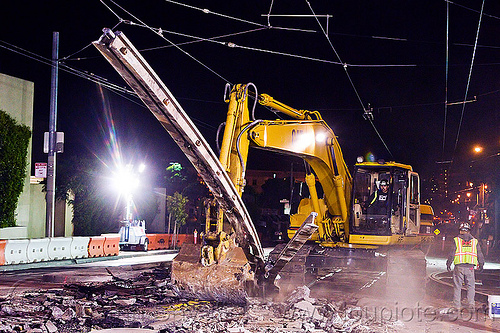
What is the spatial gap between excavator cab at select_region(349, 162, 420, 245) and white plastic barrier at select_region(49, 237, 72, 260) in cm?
1185

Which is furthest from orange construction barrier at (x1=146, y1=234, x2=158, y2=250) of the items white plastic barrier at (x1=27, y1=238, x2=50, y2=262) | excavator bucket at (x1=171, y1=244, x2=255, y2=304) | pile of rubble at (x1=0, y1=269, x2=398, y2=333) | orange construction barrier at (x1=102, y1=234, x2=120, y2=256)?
excavator bucket at (x1=171, y1=244, x2=255, y2=304)

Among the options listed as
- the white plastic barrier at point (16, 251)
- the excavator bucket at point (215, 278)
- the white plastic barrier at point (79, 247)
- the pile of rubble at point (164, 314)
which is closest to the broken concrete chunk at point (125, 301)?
the pile of rubble at point (164, 314)

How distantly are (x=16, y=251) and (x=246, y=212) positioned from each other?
1245cm

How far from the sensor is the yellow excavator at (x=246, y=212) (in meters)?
8.69

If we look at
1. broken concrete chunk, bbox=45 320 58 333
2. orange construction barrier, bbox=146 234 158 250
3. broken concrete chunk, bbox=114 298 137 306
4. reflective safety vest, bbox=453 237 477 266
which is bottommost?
orange construction barrier, bbox=146 234 158 250

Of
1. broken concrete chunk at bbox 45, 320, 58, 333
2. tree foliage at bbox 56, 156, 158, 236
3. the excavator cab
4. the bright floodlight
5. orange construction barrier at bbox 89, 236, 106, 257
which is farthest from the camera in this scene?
the bright floodlight

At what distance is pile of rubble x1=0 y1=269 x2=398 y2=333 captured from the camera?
833 centimetres

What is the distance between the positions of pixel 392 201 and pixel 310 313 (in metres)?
6.12

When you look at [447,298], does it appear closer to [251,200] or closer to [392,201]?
[392,201]

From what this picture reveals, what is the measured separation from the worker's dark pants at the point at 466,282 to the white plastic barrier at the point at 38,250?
1466 cm

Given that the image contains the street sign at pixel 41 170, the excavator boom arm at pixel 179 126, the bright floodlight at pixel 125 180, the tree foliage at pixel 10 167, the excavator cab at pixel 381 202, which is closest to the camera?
the excavator boom arm at pixel 179 126

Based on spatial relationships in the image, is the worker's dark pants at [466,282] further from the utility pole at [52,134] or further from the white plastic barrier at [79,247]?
the white plastic barrier at [79,247]

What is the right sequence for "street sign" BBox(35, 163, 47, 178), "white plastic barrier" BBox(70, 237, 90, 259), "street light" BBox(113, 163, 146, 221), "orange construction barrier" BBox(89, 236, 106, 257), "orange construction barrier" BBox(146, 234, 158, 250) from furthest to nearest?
"street light" BBox(113, 163, 146, 221) < "orange construction barrier" BBox(146, 234, 158, 250) < "orange construction barrier" BBox(89, 236, 106, 257) < "white plastic barrier" BBox(70, 237, 90, 259) < "street sign" BBox(35, 163, 47, 178)

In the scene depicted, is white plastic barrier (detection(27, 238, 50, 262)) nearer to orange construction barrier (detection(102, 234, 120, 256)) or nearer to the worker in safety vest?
orange construction barrier (detection(102, 234, 120, 256))
